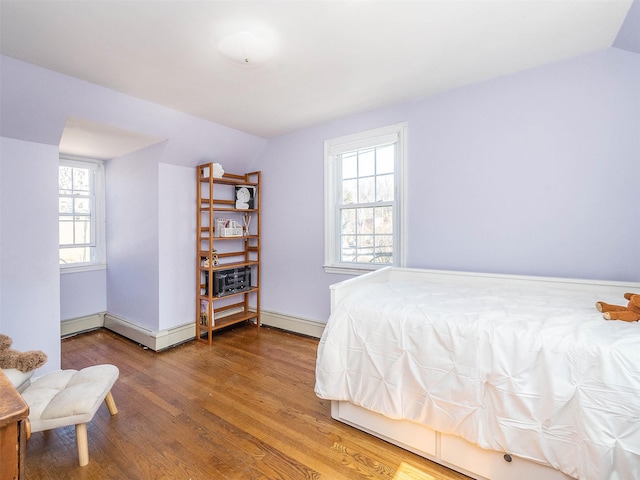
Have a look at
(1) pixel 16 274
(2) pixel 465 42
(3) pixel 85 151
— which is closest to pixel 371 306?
(2) pixel 465 42

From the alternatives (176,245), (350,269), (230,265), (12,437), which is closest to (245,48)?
(12,437)

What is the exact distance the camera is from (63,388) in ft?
5.83

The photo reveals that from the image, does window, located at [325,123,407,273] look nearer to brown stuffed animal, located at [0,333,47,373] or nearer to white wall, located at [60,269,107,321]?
brown stuffed animal, located at [0,333,47,373]

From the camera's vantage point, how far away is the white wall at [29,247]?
7.79 ft

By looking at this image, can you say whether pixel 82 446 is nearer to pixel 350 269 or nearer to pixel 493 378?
pixel 493 378

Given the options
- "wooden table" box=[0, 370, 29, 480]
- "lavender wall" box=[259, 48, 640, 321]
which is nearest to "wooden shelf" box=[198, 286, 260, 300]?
"lavender wall" box=[259, 48, 640, 321]

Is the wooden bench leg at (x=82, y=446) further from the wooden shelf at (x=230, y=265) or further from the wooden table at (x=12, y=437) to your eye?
the wooden shelf at (x=230, y=265)

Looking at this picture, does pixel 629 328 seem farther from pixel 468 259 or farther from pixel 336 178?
pixel 336 178

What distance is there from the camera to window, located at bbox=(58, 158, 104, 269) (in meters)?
3.68

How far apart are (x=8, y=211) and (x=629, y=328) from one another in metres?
3.95

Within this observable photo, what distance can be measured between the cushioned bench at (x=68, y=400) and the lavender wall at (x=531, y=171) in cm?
249

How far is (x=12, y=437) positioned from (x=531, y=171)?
297cm

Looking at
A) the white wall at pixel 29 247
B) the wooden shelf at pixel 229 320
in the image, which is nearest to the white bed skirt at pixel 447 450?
the wooden shelf at pixel 229 320

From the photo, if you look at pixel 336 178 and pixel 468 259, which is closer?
pixel 468 259
